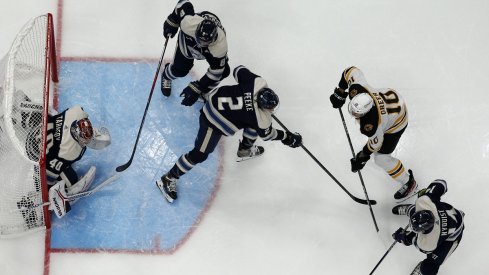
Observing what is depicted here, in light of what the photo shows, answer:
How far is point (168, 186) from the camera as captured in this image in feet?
15.4

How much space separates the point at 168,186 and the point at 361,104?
70.1 inches

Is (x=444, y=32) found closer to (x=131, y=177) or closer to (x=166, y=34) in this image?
(x=166, y=34)

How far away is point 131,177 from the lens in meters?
4.83

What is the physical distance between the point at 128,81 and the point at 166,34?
29.7 inches

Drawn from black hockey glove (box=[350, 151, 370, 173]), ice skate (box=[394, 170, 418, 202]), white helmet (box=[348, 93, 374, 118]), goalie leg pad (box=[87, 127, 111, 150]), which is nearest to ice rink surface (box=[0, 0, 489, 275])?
ice skate (box=[394, 170, 418, 202])

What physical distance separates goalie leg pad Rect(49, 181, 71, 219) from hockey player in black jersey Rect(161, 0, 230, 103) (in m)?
1.22

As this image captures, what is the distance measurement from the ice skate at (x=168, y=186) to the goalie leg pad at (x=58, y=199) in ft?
2.56

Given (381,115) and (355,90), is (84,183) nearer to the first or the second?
(355,90)

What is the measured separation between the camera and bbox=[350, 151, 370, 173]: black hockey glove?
178 inches

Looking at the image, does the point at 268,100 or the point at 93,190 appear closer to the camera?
the point at 268,100

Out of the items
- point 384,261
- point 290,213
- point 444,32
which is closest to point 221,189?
point 290,213

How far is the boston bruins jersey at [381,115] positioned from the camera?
161 inches

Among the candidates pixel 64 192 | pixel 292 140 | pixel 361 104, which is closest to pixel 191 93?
pixel 292 140

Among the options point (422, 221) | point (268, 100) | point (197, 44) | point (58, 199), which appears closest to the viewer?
point (268, 100)
